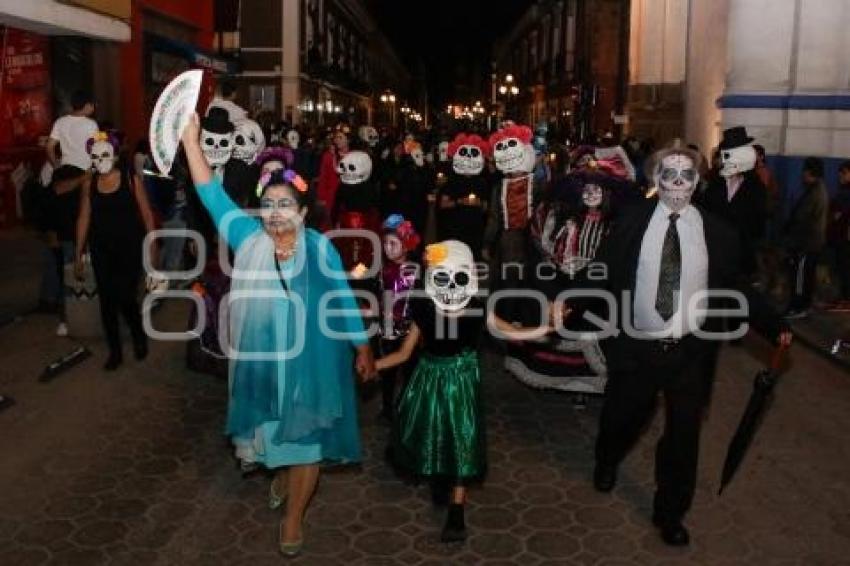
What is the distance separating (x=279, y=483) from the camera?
5523 millimetres

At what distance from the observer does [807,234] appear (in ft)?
35.9

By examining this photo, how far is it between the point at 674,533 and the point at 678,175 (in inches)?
74.1

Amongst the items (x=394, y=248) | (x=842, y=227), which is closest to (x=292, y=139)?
(x=842, y=227)

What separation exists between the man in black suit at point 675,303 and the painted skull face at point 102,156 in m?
4.56

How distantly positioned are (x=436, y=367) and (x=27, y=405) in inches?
150

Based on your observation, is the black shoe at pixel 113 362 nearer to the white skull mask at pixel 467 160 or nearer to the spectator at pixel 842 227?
the white skull mask at pixel 467 160

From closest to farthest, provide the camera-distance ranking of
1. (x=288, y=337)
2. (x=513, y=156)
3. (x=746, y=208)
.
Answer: (x=288, y=337)
(x=746, y=208)
(x=513, y=156)

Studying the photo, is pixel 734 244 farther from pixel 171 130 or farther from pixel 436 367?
pixel 171 130

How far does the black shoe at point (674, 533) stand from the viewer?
201 inches

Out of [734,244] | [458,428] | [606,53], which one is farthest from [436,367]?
[606,53]

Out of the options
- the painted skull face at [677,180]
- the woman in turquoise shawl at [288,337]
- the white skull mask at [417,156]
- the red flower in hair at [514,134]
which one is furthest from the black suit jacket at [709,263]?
the white skull mask at [417,156]

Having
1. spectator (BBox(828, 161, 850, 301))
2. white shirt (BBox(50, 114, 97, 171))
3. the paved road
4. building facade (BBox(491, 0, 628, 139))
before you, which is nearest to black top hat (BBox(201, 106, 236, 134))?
white shirt (BBox(50, 114, 97, 171))

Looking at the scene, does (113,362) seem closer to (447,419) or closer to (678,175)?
(447,419)

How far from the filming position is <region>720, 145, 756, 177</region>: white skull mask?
30.2 ft
